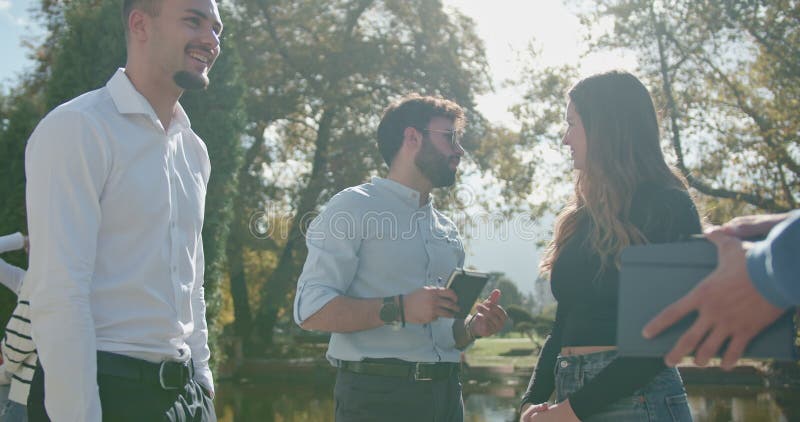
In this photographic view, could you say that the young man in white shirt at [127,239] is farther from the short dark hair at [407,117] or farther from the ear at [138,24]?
the short dark hair at [407,117]

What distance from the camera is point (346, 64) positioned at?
20016 millimetres

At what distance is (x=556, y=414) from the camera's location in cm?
288

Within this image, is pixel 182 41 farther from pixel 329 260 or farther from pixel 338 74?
pixel 338 74

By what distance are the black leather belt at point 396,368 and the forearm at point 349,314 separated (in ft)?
0.81

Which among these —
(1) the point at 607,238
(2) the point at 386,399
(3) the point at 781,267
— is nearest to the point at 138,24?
(1) the point at 607,238

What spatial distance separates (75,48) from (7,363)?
16.9ft

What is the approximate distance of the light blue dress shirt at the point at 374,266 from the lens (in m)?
3.88

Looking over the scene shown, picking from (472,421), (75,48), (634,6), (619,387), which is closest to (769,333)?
(619,387)

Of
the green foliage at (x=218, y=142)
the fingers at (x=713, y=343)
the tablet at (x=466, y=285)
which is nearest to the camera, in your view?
the fingers at (x=713, y=343)

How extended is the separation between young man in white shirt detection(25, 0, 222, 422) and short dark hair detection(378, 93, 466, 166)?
1562 millimetres

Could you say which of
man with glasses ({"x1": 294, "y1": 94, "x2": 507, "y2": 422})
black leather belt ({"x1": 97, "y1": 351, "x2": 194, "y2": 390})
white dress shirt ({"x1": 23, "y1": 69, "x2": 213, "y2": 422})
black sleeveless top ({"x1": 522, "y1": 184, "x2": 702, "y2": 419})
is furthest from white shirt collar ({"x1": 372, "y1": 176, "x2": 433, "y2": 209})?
black leather belt ({"x1": 97, "y1": 351, "x2": 194, "y2": 390})

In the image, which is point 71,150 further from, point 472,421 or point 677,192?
point 472,421

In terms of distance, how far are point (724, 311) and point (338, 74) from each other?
1892 cm

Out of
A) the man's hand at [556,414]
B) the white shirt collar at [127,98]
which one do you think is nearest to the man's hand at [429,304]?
the man's hand at [556,414]
